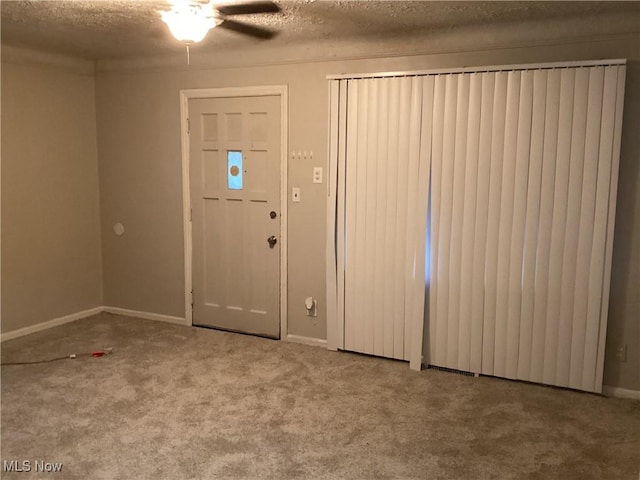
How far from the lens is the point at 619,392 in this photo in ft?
11.2

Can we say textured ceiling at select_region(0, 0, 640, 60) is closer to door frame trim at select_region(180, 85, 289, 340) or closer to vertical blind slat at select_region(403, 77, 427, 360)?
door frame trim at select_region(180, 85, 289, 340)

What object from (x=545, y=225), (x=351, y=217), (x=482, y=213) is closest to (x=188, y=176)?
(x=351, y=217)

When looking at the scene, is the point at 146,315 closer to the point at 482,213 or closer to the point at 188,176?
the point at 188,176

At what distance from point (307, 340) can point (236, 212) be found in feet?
A: 4.02

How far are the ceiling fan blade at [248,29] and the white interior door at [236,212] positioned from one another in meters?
0.54

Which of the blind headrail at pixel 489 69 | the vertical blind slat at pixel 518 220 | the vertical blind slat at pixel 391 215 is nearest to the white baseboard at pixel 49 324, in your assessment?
the vertical blind slat at pixel 391 215

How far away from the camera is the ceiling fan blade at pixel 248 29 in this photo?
3424 mm

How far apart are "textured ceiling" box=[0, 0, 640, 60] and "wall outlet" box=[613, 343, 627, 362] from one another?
203 cm

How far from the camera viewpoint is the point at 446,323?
3.73 metres

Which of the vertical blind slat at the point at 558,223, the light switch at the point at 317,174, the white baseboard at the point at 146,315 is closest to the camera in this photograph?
the vertical blind slat at the point at 558,223

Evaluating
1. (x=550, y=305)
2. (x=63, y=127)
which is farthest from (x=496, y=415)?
(x=63, y=127)

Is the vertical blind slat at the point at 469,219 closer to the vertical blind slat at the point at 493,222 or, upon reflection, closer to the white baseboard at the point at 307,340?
the vertical blind slat at the point at 493,222

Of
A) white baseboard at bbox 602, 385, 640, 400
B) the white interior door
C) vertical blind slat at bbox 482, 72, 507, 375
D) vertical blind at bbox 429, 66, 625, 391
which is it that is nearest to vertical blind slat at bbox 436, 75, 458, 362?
vertical blind at bbox 429, 66, 625, 391

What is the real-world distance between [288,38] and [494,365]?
275 cm
